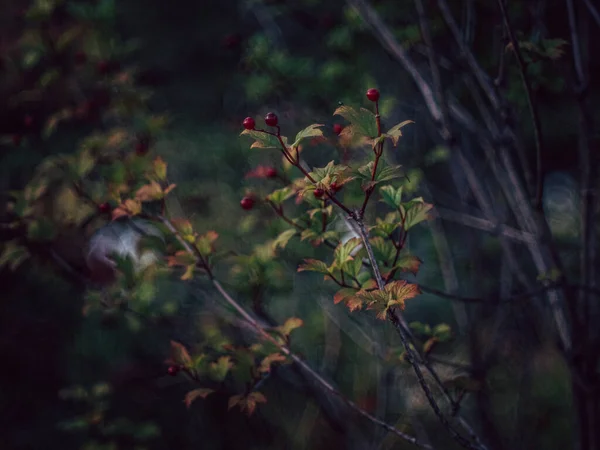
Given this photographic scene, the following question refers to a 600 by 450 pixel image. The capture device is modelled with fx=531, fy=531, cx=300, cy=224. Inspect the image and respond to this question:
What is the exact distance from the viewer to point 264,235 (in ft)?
6.84

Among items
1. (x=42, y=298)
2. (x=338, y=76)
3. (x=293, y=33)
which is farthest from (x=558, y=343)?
(x=42, y=298)

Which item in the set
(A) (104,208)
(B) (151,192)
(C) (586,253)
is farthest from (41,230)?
(C) (586,253)

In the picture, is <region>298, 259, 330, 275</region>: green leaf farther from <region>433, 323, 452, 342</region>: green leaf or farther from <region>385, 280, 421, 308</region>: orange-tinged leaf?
<region>433, 323, 452, 342</region>: green leaf

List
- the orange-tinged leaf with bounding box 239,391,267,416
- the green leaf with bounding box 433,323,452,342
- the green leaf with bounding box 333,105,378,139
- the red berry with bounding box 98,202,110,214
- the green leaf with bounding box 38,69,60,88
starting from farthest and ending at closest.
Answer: the green leaf with bounding box 38,69,60,88 < the red berry with bounding box 98,202,110,214 < the green leaf with bounding box 433,323,452,342 < the orange-tinged leaf with bounding box 239,391,267,416 < the green leaf with bounding box 333,105,378,139

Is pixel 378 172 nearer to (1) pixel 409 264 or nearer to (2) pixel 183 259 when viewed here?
(1) pixel 409 264

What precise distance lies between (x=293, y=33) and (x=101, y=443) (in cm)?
227

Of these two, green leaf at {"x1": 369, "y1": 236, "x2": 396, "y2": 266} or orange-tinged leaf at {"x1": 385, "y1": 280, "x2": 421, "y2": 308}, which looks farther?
green leaf at {"x1": 369, "y1": 236, "x2": 396, "y2": 266}

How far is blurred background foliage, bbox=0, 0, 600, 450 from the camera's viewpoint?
1.95 m

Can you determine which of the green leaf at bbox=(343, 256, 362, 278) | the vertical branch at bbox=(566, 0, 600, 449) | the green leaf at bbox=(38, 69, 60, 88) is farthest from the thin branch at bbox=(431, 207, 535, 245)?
the green leaf at bbox=(38, 69, 60, 88)

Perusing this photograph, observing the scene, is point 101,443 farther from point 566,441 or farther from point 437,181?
point 437,181

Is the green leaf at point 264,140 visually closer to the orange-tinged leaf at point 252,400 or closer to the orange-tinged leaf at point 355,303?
the orange-tinged leaf at point 355,303

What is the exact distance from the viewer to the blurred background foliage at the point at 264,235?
6.40 feet

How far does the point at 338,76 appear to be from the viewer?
198cm

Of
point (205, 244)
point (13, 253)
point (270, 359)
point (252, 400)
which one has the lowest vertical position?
point (252, 400)
